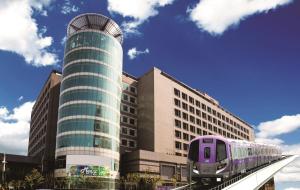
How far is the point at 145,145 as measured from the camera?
93.7 meters

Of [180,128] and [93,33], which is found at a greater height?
[93,33]

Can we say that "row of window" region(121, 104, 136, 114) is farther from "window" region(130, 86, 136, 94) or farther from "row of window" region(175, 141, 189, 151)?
"row of window" region(175, 141, 189, 151)

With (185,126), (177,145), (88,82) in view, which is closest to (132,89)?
(185,126)

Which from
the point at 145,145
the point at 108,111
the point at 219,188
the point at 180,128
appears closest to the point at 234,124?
the point at 180,128

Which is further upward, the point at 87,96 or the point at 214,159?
the point at 87,96

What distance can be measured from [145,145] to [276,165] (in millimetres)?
40821

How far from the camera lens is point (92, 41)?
8469cm

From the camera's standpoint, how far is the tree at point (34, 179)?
79.1 metres

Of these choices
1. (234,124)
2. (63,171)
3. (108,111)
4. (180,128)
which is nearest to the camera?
(63,171)

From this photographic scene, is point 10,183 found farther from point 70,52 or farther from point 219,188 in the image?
point 219,188

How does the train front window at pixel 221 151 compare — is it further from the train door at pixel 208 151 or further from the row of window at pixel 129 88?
the row of window at pixel 129 88

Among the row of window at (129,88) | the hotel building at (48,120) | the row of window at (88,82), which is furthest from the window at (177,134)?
the hotel building at (48,120)

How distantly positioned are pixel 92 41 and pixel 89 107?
1569 centimetres

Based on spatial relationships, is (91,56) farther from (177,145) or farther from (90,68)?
(177,145)
